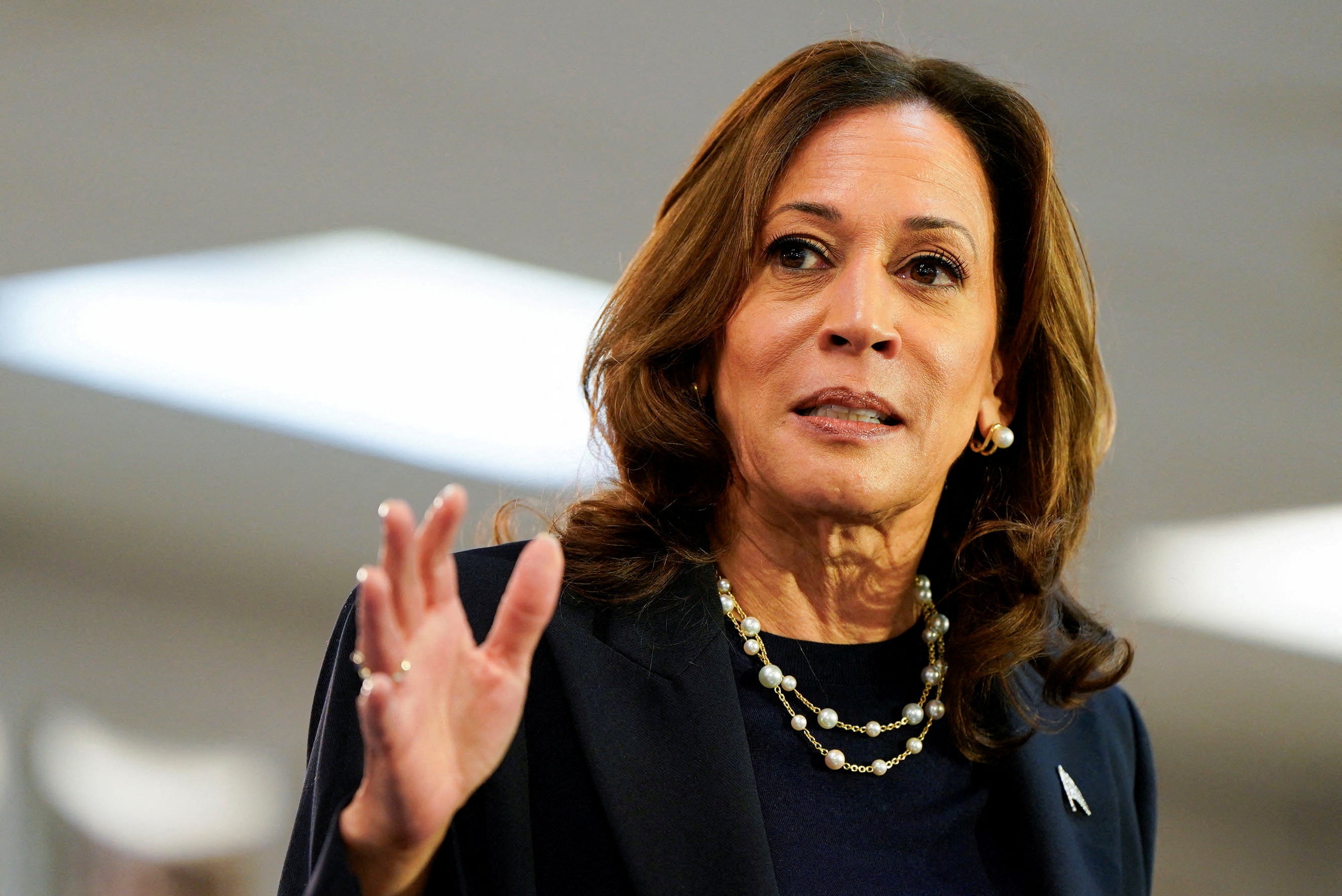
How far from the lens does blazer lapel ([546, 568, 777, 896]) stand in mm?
1354

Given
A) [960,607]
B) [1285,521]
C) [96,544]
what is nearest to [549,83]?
[96,544]

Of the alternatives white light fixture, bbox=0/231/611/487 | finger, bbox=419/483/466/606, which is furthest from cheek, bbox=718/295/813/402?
white light fixture, bbox=0/231/611/487

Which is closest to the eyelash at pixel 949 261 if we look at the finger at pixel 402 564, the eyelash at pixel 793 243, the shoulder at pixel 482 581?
the eyelash at pixel 793 243

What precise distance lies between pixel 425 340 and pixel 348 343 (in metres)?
0.18

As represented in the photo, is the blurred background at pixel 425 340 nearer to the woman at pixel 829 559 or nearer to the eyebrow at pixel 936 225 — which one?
the woman at pixel 829 559

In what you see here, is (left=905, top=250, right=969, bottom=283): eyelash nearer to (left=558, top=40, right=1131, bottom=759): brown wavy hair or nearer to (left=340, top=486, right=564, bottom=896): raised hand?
(left=558, top=40, right=1131, bottom=759): brown wavy hair

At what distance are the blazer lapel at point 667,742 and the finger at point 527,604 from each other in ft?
1.14

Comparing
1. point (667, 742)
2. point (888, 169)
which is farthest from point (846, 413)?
point (667, 742)

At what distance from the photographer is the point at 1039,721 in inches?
70.2

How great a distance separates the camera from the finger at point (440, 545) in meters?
1.00

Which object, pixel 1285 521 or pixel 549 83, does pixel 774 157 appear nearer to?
pixel 549 83

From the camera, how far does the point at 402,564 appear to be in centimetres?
101

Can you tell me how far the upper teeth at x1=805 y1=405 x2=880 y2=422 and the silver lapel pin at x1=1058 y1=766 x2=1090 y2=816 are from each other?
59 cm

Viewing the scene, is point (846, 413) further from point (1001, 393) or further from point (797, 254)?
point (1001, 393)
